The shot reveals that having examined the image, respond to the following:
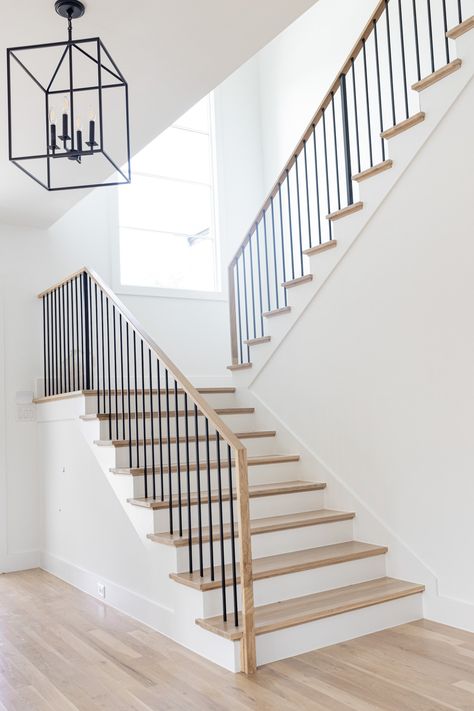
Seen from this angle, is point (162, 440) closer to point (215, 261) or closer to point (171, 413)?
point (171, 413)

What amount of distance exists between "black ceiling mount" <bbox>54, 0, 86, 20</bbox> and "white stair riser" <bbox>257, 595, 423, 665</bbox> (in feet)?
9.41

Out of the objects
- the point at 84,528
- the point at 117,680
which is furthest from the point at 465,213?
the point at 84,528

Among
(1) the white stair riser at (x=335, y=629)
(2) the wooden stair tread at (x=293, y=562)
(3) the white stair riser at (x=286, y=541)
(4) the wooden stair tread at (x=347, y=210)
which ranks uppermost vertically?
(4) the wooden stair tread at (x=347, y=210)

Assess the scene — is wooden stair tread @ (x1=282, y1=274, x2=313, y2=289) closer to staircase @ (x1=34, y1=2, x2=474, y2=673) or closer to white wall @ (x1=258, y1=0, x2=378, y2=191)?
staircase @ (x1=34, y1=2, x2=474, y2=673)

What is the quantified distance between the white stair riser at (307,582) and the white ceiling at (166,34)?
8.59 ft

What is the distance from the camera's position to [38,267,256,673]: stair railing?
9.89 ft

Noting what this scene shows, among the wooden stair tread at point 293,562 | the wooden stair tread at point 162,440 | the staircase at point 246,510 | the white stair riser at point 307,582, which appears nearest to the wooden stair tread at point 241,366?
the staircase at point 246,510

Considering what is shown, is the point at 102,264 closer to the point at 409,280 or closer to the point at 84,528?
the point at 84,528

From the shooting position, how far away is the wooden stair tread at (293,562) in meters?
3.27

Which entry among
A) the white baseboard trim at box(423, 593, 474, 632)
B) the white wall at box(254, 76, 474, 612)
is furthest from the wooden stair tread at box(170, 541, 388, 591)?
the white baseboard trim at box(423, 593, 474, 632)

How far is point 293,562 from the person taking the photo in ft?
11.8

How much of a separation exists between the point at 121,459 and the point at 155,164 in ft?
12.0

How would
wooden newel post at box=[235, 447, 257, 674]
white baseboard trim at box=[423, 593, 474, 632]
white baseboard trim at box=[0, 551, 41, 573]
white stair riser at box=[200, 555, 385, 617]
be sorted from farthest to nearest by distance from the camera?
white baseboard trim at box=[0, 551, 41, 573], white baseboard trim at box=[423, 593, 474, 632], white stair riser at box=[200, 555, 385, 617], wooden newel post at box=[235, 447, 257, 674]

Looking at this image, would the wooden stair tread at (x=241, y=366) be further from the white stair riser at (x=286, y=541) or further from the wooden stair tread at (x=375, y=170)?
the wooden stair tread at (x=375, y=170)
